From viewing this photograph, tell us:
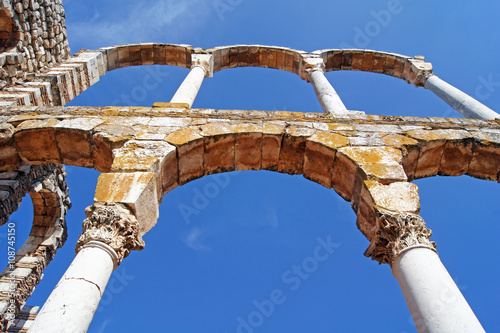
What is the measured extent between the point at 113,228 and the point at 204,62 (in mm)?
7456

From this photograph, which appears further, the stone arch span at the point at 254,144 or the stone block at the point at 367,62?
the stone block at the point at 367,62

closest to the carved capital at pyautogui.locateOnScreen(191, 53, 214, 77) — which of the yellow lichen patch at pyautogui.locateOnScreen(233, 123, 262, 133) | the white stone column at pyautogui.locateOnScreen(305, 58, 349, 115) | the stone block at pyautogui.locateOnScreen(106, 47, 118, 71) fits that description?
the white stone column at pyautogui.locateOnScreen(305, 58, 349, 115)

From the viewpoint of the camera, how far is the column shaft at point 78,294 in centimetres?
337

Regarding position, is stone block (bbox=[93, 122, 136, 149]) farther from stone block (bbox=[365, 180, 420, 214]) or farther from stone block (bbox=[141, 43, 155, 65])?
stone block (bbox=[141, 43, 155, 65])

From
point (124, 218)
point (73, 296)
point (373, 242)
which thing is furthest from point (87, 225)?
point (373, 242)

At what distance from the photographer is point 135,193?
191 inches

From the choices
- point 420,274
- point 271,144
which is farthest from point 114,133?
point 420,274

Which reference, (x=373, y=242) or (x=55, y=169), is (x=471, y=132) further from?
(x=55, y=169)

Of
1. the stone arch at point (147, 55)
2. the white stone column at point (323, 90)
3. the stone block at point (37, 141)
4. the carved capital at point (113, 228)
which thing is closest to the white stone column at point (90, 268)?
the carved capital at point (113, 228)

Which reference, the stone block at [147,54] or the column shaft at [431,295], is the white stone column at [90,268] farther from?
the stone block at [147,54]

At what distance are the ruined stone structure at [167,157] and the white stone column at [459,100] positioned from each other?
47 millimetres

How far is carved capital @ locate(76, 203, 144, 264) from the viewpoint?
14.0 feet

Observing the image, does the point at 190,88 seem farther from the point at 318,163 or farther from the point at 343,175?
the point at 343,175

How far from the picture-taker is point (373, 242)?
4734 millimetres
